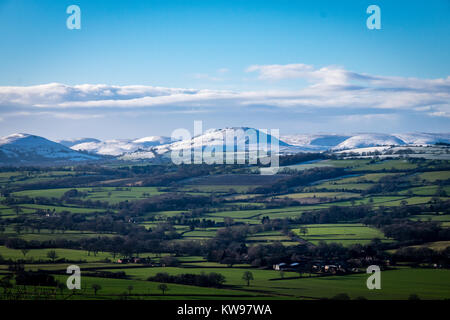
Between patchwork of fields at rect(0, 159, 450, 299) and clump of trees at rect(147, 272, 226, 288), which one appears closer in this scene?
patchwork of fields at rect(0, 159, 450, 299)

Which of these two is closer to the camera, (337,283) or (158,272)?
(337,283)

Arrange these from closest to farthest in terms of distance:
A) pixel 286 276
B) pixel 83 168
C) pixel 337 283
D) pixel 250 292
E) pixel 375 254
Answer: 1. pixel 250 292
2. pixel 337 283
3. pixel 286 276
4. pixel 375 254
5. pixel 83 168

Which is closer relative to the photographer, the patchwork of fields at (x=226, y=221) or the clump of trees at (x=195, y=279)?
the patchwork of fields at (x=226, y=221)

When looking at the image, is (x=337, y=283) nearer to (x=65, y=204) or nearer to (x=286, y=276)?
(x=286, y=276)

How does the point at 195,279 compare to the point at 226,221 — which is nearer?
the point at 195,279

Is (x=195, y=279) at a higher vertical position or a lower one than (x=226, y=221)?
lower

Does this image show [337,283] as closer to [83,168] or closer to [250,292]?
[250,292]
